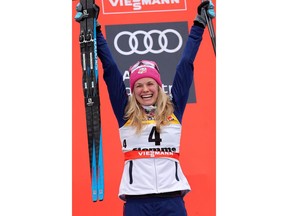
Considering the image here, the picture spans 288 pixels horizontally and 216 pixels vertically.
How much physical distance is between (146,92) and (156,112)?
0.13m

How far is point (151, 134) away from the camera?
330 centimetres

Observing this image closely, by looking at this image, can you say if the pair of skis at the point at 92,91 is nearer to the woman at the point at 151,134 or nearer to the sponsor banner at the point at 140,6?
the woman at the point at 151,134

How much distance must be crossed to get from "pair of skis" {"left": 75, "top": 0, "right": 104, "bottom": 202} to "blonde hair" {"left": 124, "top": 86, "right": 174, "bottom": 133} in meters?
0.29

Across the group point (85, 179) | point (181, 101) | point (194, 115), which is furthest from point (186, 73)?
point (85, 179)

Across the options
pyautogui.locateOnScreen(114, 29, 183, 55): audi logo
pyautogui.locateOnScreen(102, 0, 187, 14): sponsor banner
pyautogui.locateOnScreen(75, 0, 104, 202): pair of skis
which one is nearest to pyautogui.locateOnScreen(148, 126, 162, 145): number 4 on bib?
pyautogui.locateOnScreen(75, 0, 104, 202): pair of skis

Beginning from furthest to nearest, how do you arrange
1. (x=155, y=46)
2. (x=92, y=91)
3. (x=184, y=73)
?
(x=155, y=46), (x=92, y=91), (x=184, y=73)

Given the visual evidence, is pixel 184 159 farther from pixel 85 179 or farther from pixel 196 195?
pixel 85 179

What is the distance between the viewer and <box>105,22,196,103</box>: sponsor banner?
4.50 meters

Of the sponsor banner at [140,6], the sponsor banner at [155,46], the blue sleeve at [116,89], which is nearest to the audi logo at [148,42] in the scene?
the sponsor banner at [155,46]

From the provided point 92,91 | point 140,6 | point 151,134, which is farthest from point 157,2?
point 151,134

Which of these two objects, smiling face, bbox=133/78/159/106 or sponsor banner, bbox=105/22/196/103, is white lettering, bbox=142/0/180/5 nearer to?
sponsor banner, bbox=105/22/196/103

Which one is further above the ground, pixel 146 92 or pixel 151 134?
pixel 146 92

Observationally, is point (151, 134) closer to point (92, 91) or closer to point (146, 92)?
point (146, 92)

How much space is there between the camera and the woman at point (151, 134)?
127 inches
